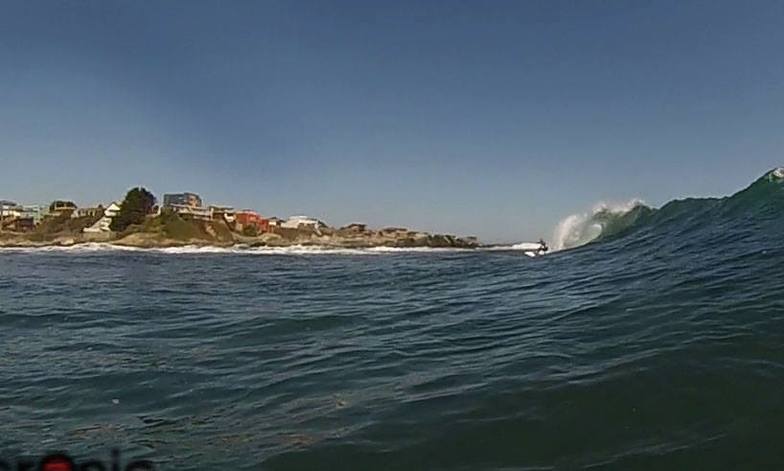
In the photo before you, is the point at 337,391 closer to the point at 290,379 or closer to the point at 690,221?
the point at 290,379

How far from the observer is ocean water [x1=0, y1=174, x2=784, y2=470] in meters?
4.07

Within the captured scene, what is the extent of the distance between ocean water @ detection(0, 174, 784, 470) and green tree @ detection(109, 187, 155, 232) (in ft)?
300

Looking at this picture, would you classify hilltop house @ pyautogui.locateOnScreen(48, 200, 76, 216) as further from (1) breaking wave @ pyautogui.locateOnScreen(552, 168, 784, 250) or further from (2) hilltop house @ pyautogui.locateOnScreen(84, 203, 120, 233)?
(1) breaking wave @ pyautogui.locateOnScreen(552, 168, 784, 250)

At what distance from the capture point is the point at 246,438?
4.53m

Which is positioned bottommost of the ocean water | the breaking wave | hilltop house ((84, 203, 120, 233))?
the ocean water

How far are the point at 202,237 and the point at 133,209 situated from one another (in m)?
17.0

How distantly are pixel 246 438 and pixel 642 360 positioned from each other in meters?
3.45

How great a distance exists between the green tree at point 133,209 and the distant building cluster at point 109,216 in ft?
3.22

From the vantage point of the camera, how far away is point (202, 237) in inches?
3573

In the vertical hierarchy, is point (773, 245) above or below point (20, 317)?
above

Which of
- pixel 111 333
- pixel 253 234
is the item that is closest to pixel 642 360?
pixel 111 333

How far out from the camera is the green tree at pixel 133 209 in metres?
95.7

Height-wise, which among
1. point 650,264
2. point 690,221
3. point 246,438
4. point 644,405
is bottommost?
point 246,438

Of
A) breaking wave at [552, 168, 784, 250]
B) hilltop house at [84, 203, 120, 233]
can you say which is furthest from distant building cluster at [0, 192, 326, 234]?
breaking wave at [552, 168, 784, 250]
